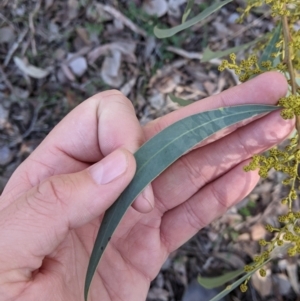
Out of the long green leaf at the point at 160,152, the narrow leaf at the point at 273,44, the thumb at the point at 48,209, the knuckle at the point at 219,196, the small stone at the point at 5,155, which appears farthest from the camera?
the small stone at the point at 5,155

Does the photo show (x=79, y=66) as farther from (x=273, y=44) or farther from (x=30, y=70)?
(x=273, y=44)

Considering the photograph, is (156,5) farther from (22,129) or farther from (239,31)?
(22,129)

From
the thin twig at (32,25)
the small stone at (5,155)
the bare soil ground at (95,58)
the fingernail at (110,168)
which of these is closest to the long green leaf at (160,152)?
the fingernail at (110,168)

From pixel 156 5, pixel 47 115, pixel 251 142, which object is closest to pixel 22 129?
pixel 47 115

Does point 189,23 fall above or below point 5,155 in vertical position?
above

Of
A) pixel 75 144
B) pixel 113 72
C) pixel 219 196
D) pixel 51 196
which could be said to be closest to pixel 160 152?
pixel 51 196

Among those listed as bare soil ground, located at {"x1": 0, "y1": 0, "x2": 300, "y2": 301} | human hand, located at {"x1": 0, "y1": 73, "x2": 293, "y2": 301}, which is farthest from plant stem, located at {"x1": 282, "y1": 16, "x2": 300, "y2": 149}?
bare soil ground, located at {"x1": 0, "y1": 0, "x2": 300, "y2": 301}

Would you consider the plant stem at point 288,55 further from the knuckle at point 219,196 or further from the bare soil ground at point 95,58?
the bare soil ground at point 95,58
